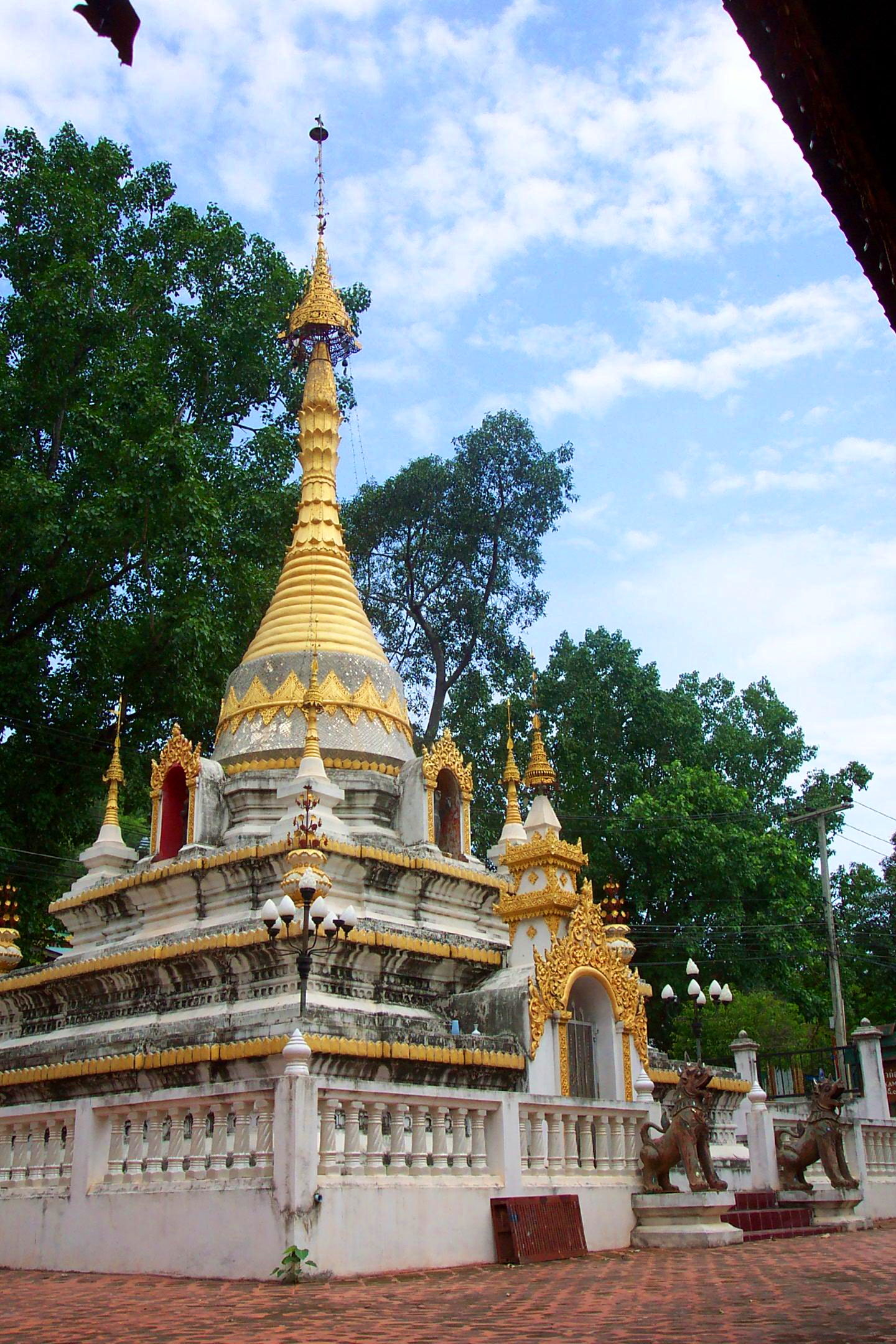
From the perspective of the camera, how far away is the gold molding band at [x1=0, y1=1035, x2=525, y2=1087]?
12188mm

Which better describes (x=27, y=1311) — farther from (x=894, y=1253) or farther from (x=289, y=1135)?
(x=894, y=1253)

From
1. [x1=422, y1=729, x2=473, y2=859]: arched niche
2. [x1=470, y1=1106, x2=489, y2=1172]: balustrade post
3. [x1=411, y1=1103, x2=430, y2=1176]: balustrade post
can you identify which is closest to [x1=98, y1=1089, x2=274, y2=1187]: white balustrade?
[x1=411, y1=1103, x2=430, y2=1176]: balustrade post

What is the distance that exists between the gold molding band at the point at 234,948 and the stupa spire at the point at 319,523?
21.2ft

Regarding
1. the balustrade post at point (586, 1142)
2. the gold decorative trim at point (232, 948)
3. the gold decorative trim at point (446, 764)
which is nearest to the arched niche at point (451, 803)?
the gold decorative trim at point (446, 764)

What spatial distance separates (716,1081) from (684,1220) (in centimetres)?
604

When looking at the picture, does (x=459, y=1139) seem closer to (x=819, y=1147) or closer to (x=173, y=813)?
(x=819, y=1147)

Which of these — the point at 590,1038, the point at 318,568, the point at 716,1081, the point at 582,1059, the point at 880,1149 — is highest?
the point at 318,568

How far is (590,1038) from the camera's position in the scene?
15492mm

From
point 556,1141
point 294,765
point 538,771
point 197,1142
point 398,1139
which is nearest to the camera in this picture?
point 197,1142

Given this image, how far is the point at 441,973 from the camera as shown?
16812mm

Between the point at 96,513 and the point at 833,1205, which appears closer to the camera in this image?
the point at 833,1205

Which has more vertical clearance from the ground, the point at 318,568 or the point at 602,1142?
the point at 318,568

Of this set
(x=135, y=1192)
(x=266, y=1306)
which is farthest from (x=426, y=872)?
(x=266, y=1306)

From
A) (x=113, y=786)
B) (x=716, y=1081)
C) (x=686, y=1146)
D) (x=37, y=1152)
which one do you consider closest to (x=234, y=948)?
(x=37, y=1152)
